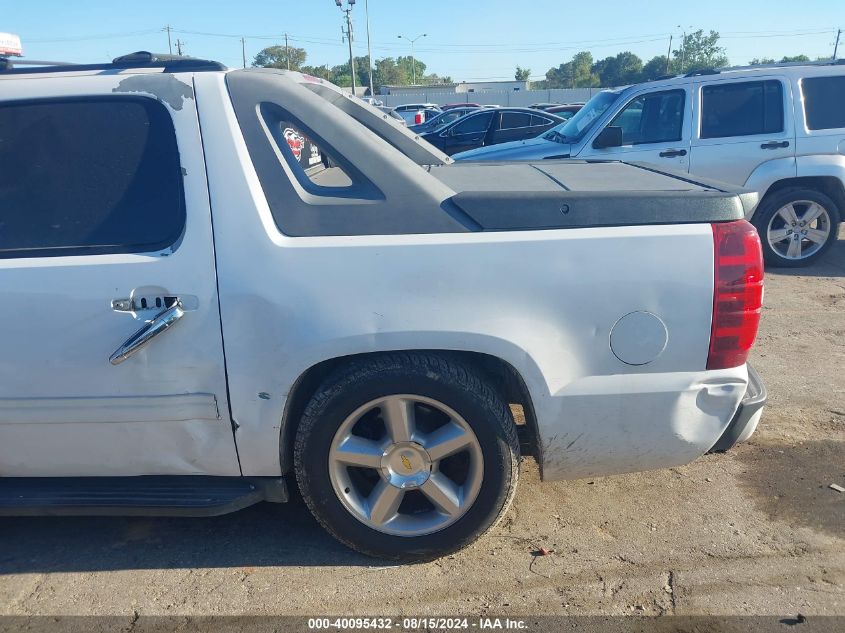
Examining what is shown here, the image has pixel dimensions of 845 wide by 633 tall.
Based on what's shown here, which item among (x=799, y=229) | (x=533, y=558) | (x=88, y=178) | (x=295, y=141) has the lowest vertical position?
(x=533, y=558)

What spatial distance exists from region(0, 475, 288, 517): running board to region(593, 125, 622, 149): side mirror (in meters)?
5.82

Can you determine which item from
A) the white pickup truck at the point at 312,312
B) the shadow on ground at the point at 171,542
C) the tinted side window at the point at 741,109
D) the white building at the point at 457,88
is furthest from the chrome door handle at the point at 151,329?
the white building at the point at 457,88

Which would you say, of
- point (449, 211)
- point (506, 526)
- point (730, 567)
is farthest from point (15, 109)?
point (730, 567)

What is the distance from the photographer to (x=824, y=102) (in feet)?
24.0

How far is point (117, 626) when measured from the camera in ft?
8.66

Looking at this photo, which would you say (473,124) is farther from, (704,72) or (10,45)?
(10,45)

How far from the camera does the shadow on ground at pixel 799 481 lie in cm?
319

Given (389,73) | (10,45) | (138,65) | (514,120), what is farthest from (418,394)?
(389,73)

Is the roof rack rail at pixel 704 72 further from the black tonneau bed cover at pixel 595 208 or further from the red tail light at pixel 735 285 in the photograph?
the red tail light at pixel 735 285

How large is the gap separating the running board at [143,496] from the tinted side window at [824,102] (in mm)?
6942

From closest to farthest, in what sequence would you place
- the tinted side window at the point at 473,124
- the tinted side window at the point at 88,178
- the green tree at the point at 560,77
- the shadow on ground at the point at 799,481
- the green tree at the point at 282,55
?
the tinted side window at the point at 88,178 < the shadow on ground at the point at 799,481 < the tinted side window at the point at 473,124 < the green tree at the point at 282,55 < the green tree at the point at 560,77

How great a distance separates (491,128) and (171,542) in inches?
468

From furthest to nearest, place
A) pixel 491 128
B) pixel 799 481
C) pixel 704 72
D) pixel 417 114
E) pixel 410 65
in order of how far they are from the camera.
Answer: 1. pixel 410 65
2. pixel 417 114
3. pixel 491 128
4. pixel 704 72
5. pixel 799 481

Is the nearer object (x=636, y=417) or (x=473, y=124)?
(x=636, y=417)
